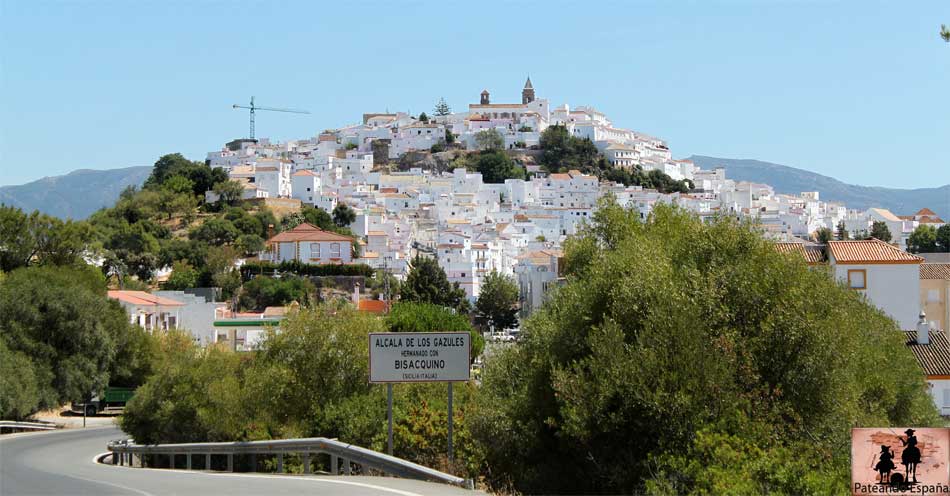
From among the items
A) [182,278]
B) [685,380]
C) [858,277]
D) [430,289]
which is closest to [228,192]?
[182,278]

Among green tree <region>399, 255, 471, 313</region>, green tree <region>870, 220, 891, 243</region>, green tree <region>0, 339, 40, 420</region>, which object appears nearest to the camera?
green tree <region>0, 339, 40, 420</region>

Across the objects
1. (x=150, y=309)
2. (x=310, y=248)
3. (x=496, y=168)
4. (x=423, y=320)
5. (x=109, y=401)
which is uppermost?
(x=496, y=168)

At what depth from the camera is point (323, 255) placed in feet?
372

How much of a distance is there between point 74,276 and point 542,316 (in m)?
36.9

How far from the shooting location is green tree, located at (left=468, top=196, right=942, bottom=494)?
1582cm

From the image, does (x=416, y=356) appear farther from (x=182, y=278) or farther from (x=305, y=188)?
(x=305, y=188)

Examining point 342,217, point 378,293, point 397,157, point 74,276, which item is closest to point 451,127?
point 397,157

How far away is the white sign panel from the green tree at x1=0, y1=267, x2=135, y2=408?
32.4 metres

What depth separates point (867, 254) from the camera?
128 ft

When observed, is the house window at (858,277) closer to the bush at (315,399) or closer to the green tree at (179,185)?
the bush at (315,399)

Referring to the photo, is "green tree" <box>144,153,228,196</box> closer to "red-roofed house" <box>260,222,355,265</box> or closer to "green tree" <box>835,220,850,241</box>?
"red-roofed house" <box>260,222,355,265</box>

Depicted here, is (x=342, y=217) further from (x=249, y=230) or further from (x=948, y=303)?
(x=948, y=303)

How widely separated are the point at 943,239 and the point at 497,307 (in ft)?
238

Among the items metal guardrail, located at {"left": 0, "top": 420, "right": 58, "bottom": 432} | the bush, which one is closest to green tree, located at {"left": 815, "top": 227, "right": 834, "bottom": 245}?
metal guardrail, located at {"left": 0, "top": 420, "right": 58, "bottom": 432}
